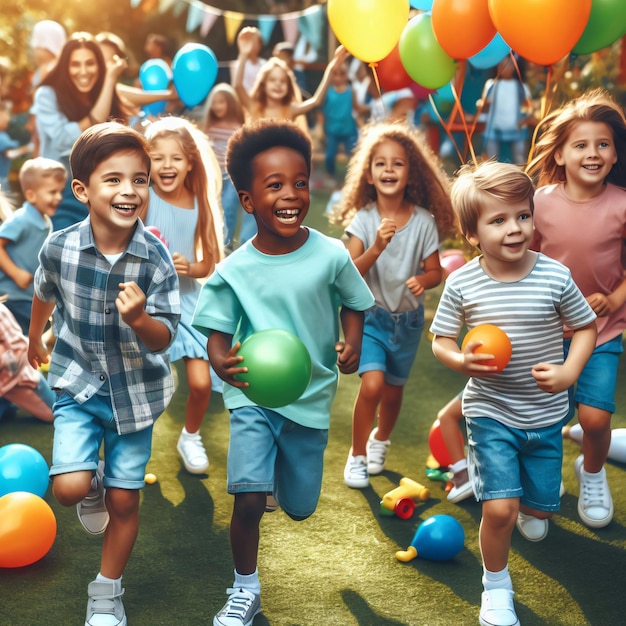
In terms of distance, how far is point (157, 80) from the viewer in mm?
8664

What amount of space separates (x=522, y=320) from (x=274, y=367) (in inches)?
36.9

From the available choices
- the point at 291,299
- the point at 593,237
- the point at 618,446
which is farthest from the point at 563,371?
the point at 618,446

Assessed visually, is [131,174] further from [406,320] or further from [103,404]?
A: [406,320]

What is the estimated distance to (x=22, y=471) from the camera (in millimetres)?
4051

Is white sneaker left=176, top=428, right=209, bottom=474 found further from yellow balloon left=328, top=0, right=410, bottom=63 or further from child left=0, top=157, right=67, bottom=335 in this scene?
yellow balloon left=328, top=0, right=410, bottom=63

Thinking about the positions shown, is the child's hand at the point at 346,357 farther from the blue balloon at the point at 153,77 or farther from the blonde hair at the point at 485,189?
the blue balloon at the point at 153,77

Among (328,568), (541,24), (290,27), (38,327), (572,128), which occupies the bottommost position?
(328,568)

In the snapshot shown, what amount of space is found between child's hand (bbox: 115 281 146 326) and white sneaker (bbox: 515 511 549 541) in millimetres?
1849

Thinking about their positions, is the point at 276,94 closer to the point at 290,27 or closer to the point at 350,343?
the point at 350,343

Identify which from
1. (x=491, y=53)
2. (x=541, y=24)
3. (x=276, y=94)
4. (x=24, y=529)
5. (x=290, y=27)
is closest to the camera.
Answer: (x=24, y=529)

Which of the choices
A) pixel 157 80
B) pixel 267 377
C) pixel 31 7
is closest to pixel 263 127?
pixel 267 377

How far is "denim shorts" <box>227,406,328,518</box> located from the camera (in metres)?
3.26

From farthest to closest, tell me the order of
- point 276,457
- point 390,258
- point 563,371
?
point 390,258 < point 276,457 < point 563,371

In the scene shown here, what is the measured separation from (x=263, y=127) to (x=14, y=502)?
67.5 inches
